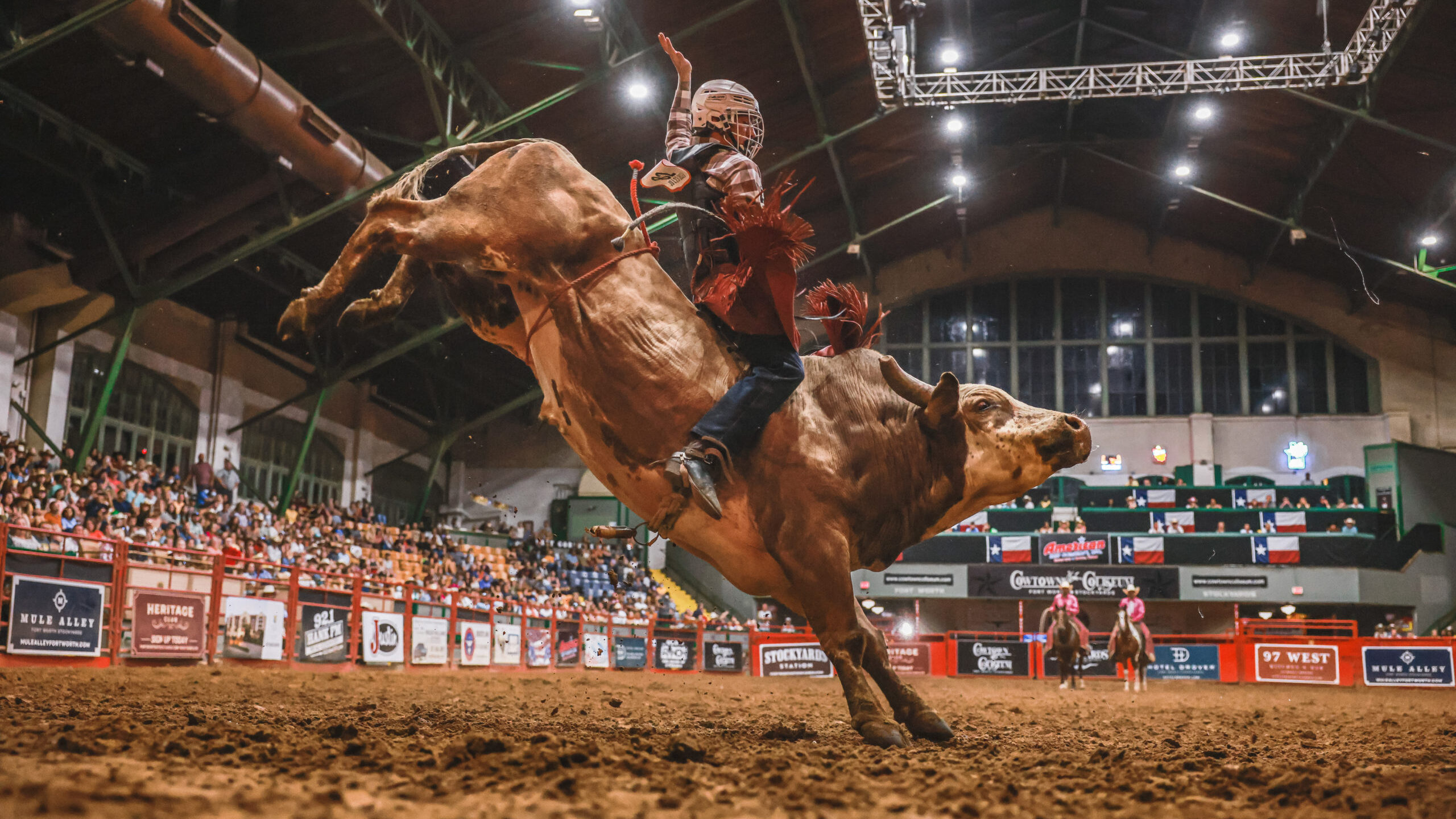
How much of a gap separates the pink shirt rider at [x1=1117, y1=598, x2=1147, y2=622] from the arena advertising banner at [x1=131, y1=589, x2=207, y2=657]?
14.3 meters

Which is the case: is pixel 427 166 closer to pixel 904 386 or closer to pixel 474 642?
pixel 904 386

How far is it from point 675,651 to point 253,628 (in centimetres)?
1121

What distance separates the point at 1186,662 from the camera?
23062 mm

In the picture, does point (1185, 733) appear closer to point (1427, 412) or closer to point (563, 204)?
point (563, 204)

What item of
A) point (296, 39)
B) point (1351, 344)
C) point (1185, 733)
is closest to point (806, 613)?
point (1185, 733)

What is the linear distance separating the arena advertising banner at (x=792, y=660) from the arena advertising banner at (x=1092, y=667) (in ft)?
16.6

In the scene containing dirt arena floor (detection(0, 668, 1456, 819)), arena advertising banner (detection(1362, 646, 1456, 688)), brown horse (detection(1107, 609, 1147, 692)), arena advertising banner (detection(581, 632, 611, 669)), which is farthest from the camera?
arena advertising banner (detection(581, 632, 611, 669))

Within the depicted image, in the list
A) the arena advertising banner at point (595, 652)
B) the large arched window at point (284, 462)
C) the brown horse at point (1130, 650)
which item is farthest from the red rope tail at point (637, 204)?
the large arched window at point (284, 462)

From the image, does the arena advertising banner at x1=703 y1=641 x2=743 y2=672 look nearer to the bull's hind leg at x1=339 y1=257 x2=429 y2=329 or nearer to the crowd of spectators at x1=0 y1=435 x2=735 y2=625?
the crowd of spectators at x1=0 y1=435 x2=735 y2=625

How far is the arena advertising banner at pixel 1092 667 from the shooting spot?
22.7 meters

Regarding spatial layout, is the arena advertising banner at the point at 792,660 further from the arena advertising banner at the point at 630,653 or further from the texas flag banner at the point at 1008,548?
the texas flag banner at the point at 1008,548

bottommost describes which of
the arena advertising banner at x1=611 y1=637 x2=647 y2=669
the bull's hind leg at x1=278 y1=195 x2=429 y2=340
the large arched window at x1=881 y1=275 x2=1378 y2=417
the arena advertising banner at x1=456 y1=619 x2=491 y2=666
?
the arena advertising banner at x1=611 y1=637 x2=647 y2=669

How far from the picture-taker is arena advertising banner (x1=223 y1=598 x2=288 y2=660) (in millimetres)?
11469

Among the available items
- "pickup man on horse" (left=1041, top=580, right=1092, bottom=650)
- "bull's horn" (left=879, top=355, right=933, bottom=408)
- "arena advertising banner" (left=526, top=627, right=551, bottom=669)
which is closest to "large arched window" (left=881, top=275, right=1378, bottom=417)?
"pickup man on horse" (left=1041, top=580, right=1092, bottom=650)
